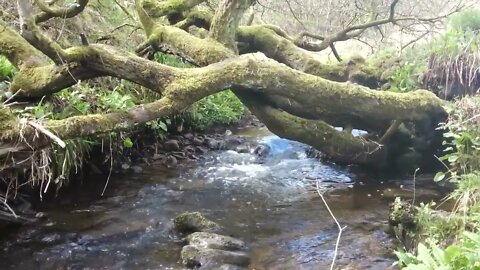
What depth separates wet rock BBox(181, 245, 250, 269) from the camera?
4.80 metres

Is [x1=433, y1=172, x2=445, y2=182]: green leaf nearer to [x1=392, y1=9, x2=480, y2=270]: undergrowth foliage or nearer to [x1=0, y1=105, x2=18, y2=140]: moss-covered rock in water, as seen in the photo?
[x1=392, y1=9, x2=480, y2=270]: undergrowth foliage

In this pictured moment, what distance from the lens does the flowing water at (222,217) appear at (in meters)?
4.96

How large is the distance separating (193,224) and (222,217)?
0.70 metres

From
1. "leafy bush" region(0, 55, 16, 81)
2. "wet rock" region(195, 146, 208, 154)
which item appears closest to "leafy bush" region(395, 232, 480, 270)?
"leafy bush" region(0, 55, 16, 81)

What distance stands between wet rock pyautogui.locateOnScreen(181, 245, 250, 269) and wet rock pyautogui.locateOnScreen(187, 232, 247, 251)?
0.30 feet

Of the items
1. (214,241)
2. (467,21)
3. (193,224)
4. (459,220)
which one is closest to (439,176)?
(459,220)

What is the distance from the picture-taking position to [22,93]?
18.5 ft

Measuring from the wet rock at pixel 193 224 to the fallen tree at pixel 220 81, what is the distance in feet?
4.29

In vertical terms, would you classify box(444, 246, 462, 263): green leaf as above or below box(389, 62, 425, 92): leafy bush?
below

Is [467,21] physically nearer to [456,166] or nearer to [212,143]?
[456,166]

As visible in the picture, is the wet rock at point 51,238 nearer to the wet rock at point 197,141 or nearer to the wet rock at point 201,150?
the wet rock at point 201,150

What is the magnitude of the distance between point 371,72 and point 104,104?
16.3ft

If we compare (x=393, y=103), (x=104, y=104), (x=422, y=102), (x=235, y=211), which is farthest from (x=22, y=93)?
(x=422, y=102)

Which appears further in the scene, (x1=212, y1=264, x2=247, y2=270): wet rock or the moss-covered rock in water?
(x1=212, y1=264, x2=247, y2=270): wet rock
